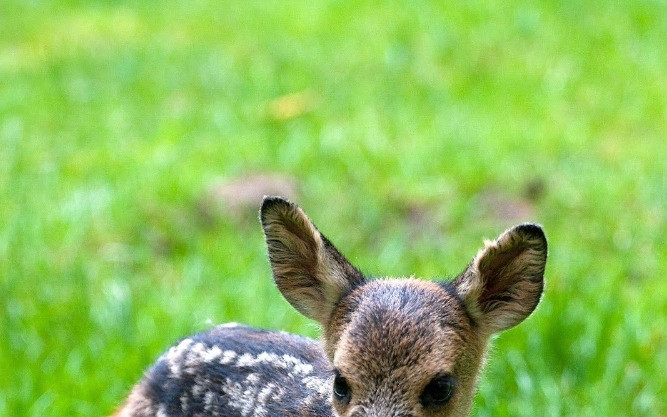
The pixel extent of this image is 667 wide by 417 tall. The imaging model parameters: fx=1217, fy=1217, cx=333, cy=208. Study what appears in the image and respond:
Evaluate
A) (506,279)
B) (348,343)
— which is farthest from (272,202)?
(506,279)

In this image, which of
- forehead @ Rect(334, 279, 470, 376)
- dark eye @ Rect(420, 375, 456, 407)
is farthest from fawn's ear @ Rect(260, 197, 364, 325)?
dark eye @ Rect(420, 375, 456, 407)

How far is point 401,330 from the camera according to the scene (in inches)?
144

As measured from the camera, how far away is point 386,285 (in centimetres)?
397

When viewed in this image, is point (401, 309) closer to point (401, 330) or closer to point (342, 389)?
point (401, 330)

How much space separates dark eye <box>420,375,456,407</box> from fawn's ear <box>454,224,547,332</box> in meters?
0.39

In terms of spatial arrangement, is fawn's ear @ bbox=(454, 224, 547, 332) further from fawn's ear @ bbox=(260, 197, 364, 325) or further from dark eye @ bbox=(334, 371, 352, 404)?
dark eye @ bbox=(334, 371, 352, 404)

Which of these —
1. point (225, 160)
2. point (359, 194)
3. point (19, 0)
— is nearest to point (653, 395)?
point (359, 194)

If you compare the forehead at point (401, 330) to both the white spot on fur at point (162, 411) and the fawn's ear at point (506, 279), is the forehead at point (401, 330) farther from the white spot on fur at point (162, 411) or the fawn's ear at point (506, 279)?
the white spot on fur at point (162, 411)

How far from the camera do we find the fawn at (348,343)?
11.9 feet

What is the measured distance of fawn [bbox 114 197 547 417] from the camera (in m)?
3.62

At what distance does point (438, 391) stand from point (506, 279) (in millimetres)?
574

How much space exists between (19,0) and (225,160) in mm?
5283

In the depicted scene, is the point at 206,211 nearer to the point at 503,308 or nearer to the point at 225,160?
the point at 225,160

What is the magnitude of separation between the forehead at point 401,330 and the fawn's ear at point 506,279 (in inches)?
4.0
